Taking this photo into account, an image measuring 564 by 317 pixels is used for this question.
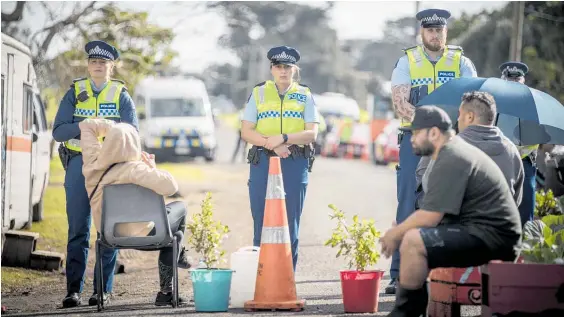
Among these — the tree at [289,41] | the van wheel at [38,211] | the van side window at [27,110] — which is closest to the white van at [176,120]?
the van wheel at [38,211]

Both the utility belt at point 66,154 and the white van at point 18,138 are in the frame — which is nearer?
the utility belt at point 66,154

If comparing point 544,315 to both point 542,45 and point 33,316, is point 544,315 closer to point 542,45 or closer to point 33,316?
point 33,316

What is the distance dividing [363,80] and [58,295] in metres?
117

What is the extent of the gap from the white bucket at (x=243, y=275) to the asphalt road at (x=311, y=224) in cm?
21

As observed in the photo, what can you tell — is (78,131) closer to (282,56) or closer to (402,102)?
(282,56)

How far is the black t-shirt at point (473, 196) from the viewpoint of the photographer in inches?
323

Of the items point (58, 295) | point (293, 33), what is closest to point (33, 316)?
point (58, 295)

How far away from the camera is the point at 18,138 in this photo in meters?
15.0

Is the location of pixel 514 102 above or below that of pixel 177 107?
below

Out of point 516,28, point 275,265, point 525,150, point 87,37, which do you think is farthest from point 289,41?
point 275,265

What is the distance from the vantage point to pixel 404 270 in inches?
325

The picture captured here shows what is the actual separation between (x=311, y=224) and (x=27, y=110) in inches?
213

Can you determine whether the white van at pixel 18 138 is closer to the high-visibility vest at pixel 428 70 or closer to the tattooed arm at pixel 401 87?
the tattooed arm at pixel 401 87

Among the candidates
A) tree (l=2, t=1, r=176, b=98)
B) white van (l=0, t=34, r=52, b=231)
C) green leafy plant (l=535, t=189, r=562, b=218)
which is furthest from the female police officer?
tree (l=2, t=1, r=176, b=98)
